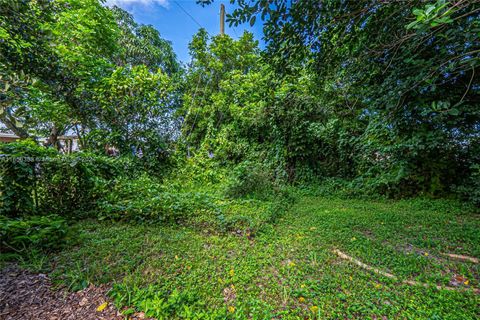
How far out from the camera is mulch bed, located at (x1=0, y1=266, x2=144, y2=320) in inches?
58.4

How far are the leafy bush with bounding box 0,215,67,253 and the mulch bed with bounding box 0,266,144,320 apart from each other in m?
0.42

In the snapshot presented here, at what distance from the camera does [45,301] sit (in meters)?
1.60

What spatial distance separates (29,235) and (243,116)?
675 centimetres

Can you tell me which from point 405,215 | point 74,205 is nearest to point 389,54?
point 405,215

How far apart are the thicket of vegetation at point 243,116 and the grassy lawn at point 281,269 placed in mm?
320

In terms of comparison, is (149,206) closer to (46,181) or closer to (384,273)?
(46,181)

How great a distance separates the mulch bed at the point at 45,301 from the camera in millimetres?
1484

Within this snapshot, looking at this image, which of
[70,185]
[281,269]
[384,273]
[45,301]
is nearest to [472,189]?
[384,273]

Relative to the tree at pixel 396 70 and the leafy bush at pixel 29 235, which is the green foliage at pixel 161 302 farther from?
the tree at pixel 396 70

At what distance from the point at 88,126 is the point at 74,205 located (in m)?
3.46

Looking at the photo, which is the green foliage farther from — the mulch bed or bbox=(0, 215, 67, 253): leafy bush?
bbox=(0, 215, 67, 253): leafy bush

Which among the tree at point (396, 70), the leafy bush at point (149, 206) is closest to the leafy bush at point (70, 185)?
the leafy bush at point (149, 206)

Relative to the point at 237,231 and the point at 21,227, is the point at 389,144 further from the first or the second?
the point at 21,227

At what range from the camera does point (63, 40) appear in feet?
18.1
